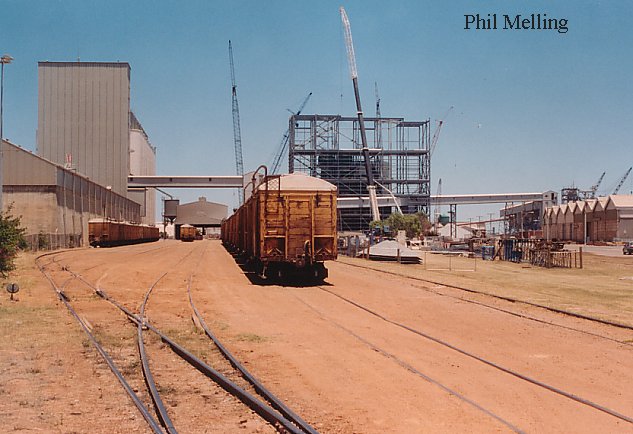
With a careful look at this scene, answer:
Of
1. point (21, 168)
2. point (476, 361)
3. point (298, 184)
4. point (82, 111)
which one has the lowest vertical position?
point (476, 361)

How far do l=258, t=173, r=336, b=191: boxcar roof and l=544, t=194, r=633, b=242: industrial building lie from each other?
6341cm

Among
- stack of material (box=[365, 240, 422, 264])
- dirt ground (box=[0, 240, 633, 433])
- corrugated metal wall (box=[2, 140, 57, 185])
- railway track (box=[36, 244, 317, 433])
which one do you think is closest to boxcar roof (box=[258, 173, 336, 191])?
dirt ground (box=[0, 240, 633, 433])

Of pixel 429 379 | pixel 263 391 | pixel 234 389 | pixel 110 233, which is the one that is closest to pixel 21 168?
pixel 110 233

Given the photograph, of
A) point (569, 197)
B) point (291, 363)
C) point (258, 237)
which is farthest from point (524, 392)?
point (569, 197)

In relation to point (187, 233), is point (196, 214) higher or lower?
higher

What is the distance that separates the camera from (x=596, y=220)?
97062 mm

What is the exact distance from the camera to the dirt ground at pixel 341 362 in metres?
7.19

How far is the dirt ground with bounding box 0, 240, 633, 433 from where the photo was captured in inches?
283

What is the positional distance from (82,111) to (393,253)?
56.0 metres

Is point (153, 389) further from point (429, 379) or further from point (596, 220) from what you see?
point (596, 220)

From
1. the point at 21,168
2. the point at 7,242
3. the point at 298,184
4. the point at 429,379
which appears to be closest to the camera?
the point at 429,379

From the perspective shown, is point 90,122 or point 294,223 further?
point 90,122

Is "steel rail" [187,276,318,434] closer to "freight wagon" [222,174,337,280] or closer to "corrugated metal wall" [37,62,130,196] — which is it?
"freight wagon" [222,174,337,280]

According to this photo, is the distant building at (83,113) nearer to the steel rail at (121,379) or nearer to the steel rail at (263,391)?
the steel rail at (121,379)
